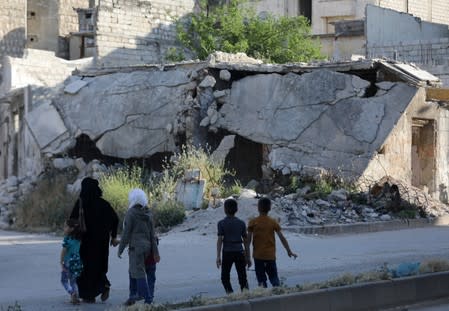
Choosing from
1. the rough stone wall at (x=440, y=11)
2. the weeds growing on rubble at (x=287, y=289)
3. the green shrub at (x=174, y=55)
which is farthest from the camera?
the rough stone wall at (x=440, y=11)

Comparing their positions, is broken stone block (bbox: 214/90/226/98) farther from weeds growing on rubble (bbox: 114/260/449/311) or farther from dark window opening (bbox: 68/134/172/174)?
weeds growing on rubble (bbox: 114/260/449/311)

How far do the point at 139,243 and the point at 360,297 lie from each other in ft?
8.83

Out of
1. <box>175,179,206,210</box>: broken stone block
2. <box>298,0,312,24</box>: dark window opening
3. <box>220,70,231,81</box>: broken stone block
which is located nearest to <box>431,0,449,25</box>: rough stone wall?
<box>298,0,312,24</box>: dark window opening

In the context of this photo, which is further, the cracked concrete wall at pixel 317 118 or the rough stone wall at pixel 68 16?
the rough stone wall at pixel 68 16

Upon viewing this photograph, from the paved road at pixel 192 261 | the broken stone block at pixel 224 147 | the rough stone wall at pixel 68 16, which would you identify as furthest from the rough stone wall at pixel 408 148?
the rough stone wall at pixel 68 16

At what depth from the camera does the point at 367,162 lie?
79.0 ft

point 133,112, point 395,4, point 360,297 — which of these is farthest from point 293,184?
point 395,4

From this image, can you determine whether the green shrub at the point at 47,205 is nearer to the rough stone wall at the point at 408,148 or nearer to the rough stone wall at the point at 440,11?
the rough stone wall at the point at 408,148

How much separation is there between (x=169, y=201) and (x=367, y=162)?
5.18 m

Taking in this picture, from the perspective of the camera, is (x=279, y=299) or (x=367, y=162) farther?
(x=367, y=162)

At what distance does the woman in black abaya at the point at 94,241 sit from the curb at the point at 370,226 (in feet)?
30.3

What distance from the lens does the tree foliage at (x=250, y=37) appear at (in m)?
40.2

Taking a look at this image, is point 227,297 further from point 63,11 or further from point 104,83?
point 63,11

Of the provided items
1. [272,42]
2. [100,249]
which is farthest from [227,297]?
[272,42]
